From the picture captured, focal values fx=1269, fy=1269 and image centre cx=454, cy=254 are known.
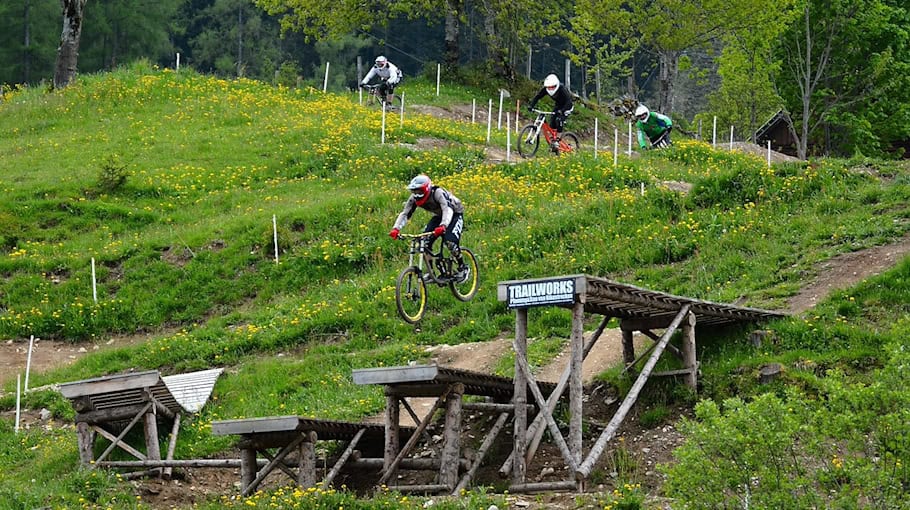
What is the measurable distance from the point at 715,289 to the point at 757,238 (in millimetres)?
2622

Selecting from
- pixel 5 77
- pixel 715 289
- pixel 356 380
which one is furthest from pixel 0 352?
pixel 5 77

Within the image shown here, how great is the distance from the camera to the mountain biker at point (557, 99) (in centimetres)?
3281

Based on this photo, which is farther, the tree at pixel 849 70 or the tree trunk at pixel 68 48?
the tree at pixel 849 70

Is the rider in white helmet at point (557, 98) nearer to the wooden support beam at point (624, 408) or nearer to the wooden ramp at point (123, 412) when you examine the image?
the wooden support beam at point (624, 408)

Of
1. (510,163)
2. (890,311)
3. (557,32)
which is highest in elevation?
(557,32)

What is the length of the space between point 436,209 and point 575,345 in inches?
240

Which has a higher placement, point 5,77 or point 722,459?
point 5,77

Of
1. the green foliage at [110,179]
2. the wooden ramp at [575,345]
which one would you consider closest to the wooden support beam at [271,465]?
the wooden ramp at [575,345]

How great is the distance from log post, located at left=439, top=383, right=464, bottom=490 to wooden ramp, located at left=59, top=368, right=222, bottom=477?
491 centimetres

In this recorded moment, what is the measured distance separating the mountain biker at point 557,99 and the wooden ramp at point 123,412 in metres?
14.3

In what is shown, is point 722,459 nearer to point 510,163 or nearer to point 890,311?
point 890,311

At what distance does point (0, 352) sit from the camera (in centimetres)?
2742

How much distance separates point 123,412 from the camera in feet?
69.8

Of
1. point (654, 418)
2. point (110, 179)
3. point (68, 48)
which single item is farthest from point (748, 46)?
point (654, 418)
